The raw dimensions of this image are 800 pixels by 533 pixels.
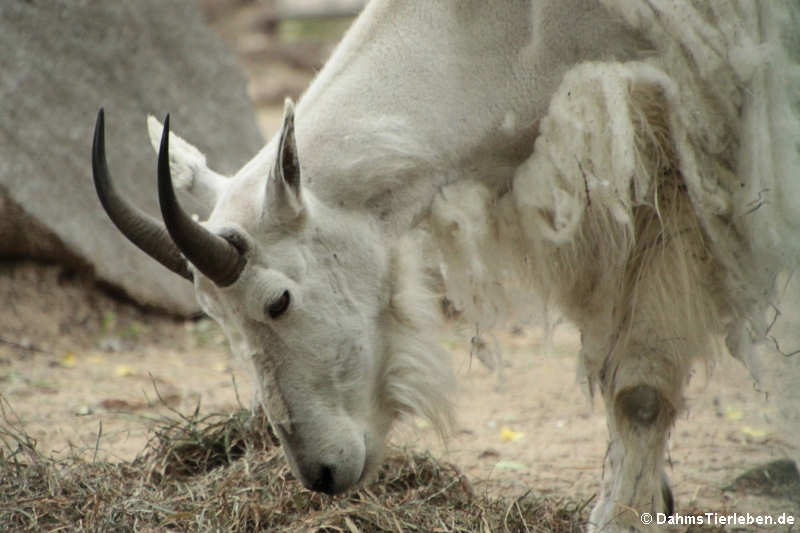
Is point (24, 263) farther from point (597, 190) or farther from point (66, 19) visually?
point (597, 190)

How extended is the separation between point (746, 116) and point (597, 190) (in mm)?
439

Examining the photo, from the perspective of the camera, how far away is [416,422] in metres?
3.64

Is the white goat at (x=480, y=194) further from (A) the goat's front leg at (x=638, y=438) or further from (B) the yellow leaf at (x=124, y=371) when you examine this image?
(B) the yellow leaf at (x=124, y=371)

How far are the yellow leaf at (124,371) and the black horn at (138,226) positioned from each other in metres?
2.36

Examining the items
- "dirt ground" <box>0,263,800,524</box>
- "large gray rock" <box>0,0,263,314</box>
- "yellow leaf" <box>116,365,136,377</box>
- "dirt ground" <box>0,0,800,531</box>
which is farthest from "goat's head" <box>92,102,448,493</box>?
"large gray rock" <box>0,0,263,314</box>

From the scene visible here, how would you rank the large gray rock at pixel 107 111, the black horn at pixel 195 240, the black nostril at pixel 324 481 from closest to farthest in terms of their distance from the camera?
the black horn at pixel 195 240
the black nostril at pixel 324 481
the large gray rock at pixel 107 111

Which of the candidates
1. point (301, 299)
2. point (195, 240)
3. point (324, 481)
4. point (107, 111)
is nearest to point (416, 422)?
point (324, 481)

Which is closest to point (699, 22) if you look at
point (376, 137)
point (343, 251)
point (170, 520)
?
point (376, 137)

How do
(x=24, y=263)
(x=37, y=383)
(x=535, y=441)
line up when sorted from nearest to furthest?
(x=535, y=441)
(x=37, y=383)
(x=24, y=263)

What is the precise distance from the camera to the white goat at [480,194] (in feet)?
9.51

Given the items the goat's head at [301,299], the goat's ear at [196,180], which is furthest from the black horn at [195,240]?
the goat's ear at [196,180]

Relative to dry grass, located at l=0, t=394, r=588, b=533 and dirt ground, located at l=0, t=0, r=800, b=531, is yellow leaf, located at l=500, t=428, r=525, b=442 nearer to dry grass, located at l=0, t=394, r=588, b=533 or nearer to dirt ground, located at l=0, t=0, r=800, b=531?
dirt ground, located at l=0, t=0, r=800, b=531

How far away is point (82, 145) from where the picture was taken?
232 inches

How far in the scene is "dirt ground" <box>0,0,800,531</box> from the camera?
3.87 metres
